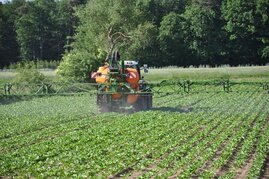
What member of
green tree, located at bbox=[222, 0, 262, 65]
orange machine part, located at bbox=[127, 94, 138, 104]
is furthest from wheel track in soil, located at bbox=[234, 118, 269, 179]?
green tree, located at bbox=[222, 0, 262, 65]

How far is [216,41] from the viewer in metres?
62.3

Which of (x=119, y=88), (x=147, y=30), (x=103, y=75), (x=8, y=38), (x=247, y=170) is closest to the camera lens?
(x=247, y=170)

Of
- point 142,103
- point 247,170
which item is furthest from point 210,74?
point 247,170

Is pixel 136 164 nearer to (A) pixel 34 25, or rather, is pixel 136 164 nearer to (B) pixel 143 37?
(B) pixel 143 37

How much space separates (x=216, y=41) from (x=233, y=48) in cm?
254

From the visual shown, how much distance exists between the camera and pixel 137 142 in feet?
42.6

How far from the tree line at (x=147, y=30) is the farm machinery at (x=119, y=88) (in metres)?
25.1

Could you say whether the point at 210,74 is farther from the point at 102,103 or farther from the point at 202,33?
the point at 102,103

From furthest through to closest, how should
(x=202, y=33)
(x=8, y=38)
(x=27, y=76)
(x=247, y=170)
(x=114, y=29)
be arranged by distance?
(x=8, y=38), (x=202, y=33), (x=114, y=29), (x=27, y=76), (x=247, y=170)

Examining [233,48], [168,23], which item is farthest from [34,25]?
[233,48]

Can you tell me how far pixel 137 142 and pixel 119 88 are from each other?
710 cm

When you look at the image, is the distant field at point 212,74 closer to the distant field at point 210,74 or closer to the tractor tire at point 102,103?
the distant field at point 210,74

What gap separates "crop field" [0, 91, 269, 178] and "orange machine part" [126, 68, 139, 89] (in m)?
1.42

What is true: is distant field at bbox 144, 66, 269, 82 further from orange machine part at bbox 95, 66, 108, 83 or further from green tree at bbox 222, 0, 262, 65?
orange machine part at bbox 95, 66, 108, 83
